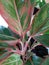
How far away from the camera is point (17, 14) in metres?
0.49

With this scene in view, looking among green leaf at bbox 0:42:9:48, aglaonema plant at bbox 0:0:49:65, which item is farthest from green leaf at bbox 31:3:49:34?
green leaf at bbox 0:42:9:48

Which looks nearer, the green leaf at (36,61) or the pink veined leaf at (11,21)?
the pink veined leaf at (11,21)

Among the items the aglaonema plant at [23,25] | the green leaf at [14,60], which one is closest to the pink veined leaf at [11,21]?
the aglaonema plant at [23,25]

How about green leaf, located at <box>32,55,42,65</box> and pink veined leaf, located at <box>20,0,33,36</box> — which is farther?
green leaf, located at <box>32,55,42,65</box>

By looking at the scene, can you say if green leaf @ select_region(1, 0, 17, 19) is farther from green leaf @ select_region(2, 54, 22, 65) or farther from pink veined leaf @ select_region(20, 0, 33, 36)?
green leaf @ select_region(2, 54, 22, 65)

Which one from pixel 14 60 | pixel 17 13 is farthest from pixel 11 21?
pixel 14 60

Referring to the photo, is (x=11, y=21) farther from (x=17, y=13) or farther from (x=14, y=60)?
(x=14, y=60)

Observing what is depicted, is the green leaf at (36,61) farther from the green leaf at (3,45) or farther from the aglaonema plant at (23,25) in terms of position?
the green leaf at (3,45)

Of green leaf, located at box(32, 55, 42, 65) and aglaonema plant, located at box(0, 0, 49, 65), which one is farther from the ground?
aglaonema plant, located at box(0, 0, 49, 65)

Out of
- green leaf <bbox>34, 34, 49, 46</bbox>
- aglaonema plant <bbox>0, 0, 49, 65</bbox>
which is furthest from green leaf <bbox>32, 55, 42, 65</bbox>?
green leaf <bbox>34, 34, 49, 46</bbox>

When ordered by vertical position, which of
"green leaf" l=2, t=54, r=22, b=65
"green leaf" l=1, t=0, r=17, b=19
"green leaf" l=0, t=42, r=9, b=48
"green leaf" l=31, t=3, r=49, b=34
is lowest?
"green leaf" l=2, t=54, r=22, b=65

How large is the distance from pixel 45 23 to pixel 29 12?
0.08 metres

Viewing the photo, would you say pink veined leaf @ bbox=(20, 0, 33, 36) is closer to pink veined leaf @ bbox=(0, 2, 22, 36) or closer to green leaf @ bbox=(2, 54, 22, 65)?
pink veined leaf @ bbox=(0, 2, 22, 36)

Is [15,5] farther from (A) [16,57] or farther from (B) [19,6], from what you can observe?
(A) [16,57]
